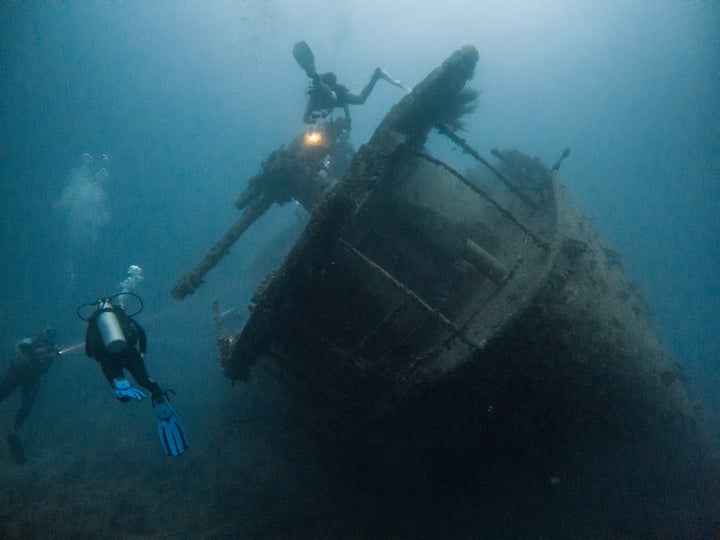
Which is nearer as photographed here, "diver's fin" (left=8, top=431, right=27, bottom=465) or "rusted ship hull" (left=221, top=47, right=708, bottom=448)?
"rusted ship hull" (left=221, top=47, right=708, bottom=448)

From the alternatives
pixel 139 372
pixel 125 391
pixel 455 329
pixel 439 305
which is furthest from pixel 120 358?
pixel 439 305

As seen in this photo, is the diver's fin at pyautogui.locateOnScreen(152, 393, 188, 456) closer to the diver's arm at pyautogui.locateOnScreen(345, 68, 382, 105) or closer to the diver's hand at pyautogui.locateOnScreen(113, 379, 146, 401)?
the diver's hand at pyautogui.locateOnScreen(113, 379, 146, 401)

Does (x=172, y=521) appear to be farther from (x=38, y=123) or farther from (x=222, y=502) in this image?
(x=38, y=123)

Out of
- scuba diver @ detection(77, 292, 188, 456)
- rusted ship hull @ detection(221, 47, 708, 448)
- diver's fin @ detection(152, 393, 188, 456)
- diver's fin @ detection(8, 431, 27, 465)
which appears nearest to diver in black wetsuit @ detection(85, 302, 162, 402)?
scuba diver @ detection(77, 292, 188, 456)

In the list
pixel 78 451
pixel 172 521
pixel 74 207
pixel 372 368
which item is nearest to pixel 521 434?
pixel 372 368

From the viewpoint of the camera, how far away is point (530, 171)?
7.55 m

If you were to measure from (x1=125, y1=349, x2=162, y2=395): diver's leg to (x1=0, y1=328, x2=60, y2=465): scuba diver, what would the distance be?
764 cm

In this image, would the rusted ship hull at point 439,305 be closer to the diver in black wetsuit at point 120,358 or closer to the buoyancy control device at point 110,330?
the diver in black wetsuit at point 120,358

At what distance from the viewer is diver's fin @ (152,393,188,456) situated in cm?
471

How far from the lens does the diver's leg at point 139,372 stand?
496 cm

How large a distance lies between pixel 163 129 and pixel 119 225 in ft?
197

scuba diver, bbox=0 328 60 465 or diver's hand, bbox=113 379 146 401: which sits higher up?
diver's hand, bbox=113 379 146 401

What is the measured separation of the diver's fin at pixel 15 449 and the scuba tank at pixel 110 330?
28.1 ft

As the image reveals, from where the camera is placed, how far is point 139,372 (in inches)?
199
